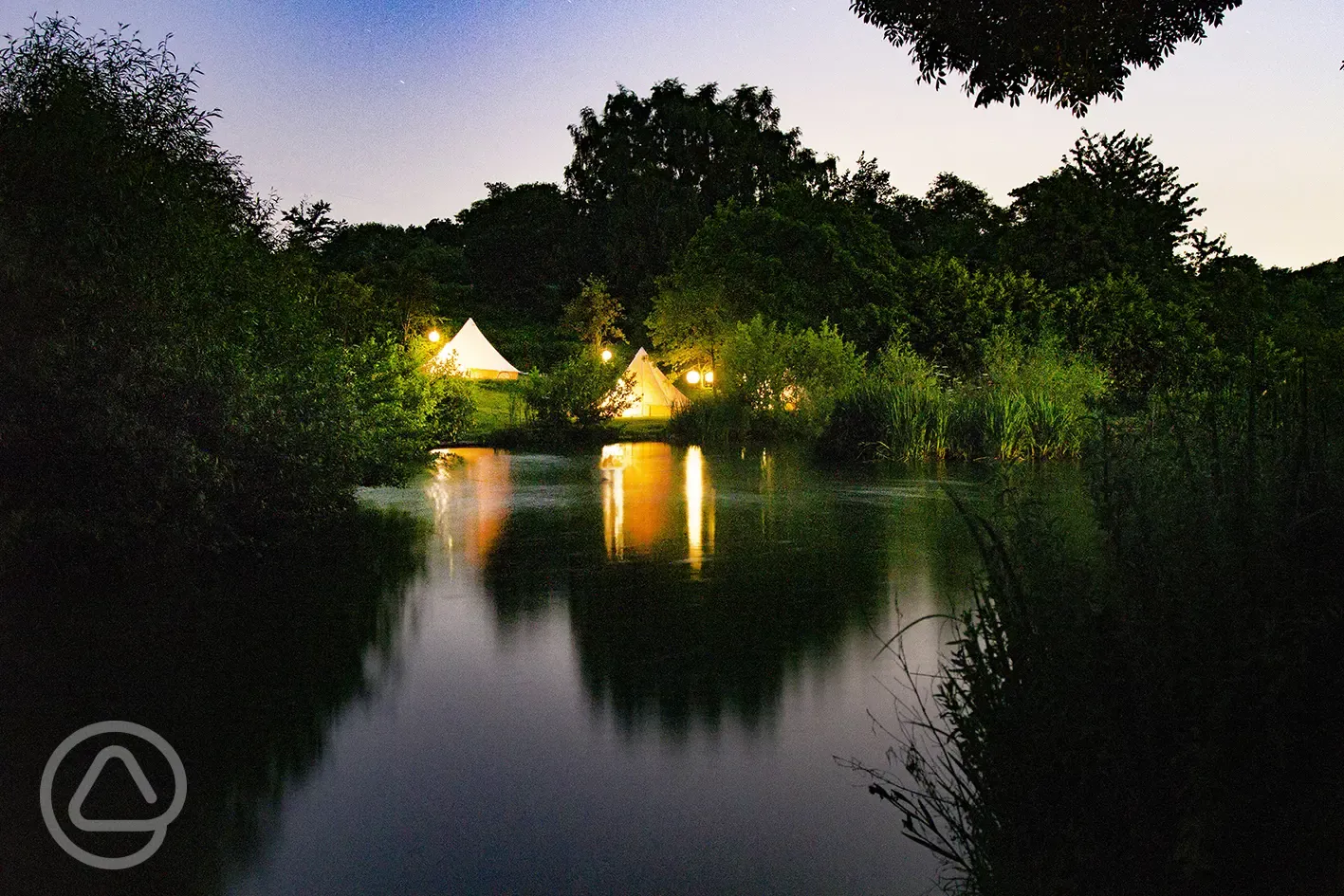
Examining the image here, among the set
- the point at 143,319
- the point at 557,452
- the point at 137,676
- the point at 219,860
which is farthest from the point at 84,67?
the point at 557,452

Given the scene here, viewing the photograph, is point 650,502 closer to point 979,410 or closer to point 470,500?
point 470,500

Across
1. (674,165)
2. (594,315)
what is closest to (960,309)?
(594,315)

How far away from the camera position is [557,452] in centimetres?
2978

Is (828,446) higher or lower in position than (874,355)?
lower

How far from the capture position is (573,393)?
115 feet

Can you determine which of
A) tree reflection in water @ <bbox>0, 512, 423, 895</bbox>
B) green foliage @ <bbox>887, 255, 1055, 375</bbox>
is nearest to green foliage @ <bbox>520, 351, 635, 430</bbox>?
green foliage @ <bbox>887, 255, 1055, 375</bbox>

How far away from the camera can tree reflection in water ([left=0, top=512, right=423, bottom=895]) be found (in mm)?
4648

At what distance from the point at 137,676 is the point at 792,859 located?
429 cm

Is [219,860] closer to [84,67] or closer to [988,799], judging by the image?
[988,799]

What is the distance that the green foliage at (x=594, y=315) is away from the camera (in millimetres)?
61375

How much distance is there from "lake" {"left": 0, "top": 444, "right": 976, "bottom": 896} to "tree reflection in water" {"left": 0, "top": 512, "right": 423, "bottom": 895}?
2cm

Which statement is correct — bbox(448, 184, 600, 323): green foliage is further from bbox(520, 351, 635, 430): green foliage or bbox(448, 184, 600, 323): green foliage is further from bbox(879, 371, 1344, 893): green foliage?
bbox(879, 371, 1344, 893): green foliage

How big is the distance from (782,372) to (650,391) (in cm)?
925

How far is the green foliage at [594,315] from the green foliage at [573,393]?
24.8m
